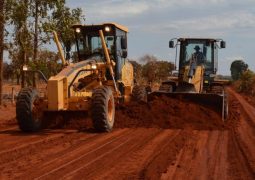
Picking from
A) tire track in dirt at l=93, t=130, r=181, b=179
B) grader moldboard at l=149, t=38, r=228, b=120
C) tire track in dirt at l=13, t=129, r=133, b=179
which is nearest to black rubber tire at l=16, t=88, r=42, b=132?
tire track in dirt at l=13, t=129, r=133, b=179

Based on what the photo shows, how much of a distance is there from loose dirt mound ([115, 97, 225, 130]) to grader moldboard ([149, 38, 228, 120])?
0.50 metres

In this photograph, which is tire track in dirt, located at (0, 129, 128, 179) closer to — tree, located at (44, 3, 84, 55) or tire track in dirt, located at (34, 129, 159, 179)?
tire track in dirt, located at (34, 129, 159, 179)

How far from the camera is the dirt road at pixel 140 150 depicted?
8.01 metres

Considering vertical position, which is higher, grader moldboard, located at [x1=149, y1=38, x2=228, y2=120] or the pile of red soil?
grader moldboard, located at [x1=149, y1=38, x2=228, y2=120]

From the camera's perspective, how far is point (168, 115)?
49.5 ft

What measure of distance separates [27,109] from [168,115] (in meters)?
4.47

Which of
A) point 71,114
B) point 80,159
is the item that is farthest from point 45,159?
point 71,114

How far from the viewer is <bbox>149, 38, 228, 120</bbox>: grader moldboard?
17312mm

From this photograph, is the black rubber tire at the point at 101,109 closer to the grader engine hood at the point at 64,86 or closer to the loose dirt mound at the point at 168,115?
the grader engine hood at the point at 64,86

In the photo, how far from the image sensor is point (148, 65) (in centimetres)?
5512

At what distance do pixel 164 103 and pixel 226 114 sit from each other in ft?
6.79

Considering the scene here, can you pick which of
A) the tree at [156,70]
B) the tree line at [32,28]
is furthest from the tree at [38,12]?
the tree at [156,70]

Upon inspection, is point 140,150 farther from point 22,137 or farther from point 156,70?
point 156,70

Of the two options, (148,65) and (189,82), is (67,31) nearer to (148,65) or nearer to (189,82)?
(189,82)
